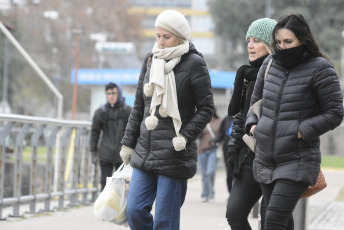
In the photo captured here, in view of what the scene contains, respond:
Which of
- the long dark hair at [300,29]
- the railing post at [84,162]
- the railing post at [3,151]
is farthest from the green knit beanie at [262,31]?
the railing post at [84,162]

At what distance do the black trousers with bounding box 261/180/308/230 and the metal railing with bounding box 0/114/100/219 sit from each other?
15.3ft

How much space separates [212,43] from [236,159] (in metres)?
101

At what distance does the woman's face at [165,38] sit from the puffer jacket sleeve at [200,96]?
0.21 meters

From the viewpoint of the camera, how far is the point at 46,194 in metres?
11.3

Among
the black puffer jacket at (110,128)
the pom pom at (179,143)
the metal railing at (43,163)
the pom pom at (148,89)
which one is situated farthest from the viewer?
the black puffer jacket at (110,128)

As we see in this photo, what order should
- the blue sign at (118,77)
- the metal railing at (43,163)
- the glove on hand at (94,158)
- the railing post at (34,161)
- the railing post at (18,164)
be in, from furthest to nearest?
the blue sign at (118,77), the glove on hand at (94,158), the railing post at (34,161), the railing post at (18,164), the metal railing at (43,163)

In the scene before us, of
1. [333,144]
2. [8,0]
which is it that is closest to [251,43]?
[8,0]

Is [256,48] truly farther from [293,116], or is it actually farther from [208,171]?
[208,171]

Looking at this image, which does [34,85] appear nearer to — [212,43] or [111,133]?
[212,43]

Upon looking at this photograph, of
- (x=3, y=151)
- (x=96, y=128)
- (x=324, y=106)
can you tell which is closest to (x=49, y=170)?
(x=96, y=128)

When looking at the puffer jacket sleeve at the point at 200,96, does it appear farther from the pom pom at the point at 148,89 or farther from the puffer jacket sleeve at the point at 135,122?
the puffer jacket sleeve at the point at 135,122

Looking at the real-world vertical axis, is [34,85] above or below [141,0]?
below

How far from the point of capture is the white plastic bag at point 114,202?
6020mm

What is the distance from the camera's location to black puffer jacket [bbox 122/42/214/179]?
5.86m
